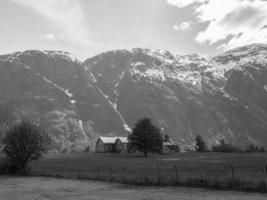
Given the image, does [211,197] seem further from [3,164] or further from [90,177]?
[3,164]

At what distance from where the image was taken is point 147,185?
33312mm

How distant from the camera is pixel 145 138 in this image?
108 meters

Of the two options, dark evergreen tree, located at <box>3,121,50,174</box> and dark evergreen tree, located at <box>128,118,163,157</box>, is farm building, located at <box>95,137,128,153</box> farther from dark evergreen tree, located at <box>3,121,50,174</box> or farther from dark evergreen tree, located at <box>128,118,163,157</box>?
dark evergreen tree, located at <box>3,121,50,174</box>

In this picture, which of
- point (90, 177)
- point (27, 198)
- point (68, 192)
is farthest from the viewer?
point (90, 177)

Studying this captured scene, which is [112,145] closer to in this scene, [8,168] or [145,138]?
[145,138]

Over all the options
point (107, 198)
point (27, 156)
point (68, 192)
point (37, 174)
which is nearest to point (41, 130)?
point (27, 156)

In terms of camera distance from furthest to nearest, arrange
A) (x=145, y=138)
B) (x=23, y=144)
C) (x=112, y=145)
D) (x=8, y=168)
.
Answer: (x=112, y=145) → (x=145, y=138) → (x=8, y=168) → (x=23, y=144)

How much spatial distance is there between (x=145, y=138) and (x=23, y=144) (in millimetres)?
58180

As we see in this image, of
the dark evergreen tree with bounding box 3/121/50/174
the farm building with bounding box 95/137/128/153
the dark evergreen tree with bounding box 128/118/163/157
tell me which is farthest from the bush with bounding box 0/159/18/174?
the farm building with bounding box 95/137/128/153

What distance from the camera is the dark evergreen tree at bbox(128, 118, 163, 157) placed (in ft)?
356

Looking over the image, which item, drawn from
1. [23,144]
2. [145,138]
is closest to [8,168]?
[23,144]

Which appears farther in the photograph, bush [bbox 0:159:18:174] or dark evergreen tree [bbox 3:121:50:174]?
bush [bbox 0:159:18:174]

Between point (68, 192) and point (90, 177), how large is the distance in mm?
13306

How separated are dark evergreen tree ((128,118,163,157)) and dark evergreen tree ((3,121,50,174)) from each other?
55.3 m
